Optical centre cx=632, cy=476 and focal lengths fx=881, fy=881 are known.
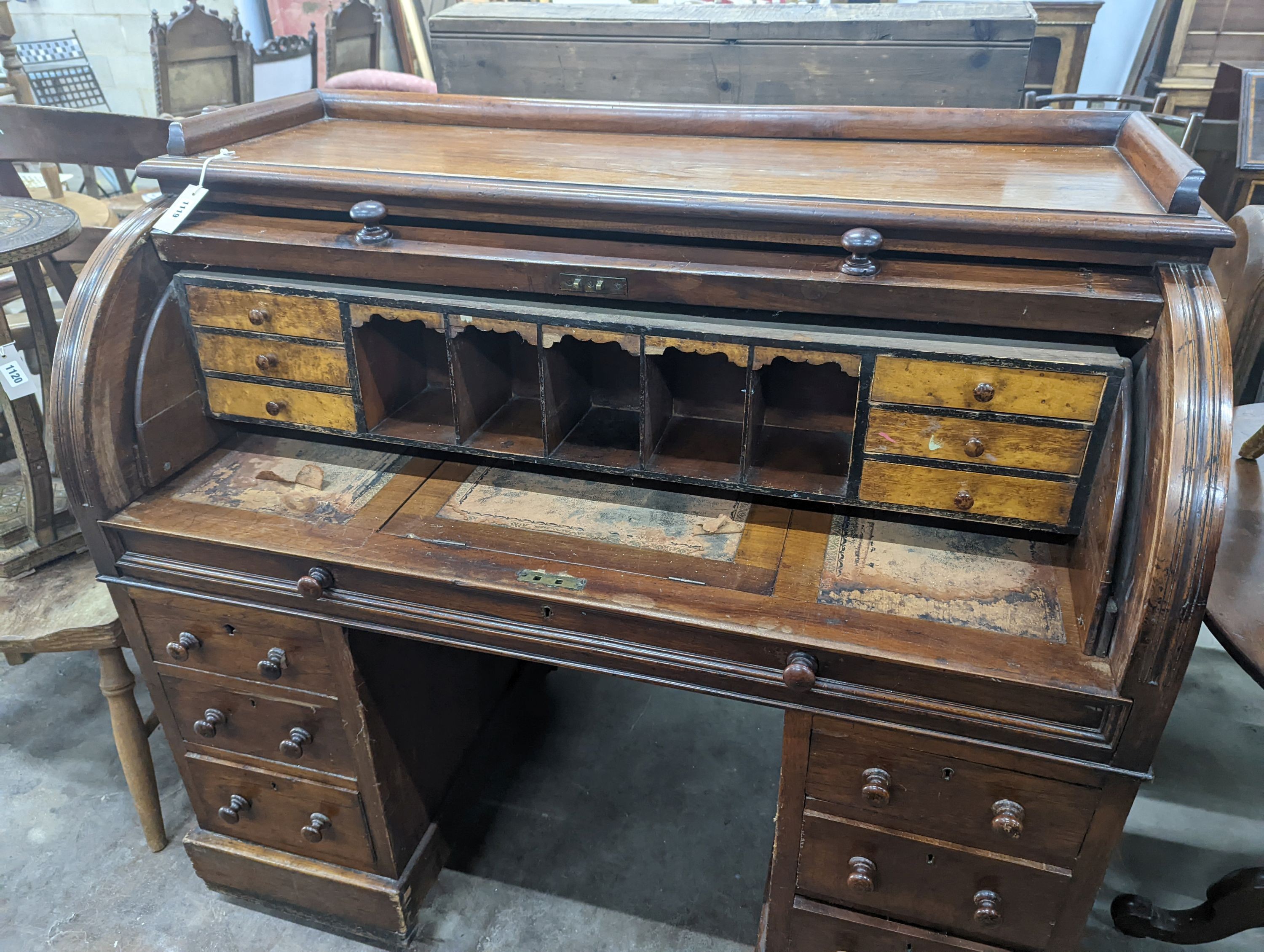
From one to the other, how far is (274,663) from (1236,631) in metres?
1.71

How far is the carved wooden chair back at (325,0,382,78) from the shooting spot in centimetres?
469

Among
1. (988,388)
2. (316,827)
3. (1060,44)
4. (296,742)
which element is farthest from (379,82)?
(1060,44)

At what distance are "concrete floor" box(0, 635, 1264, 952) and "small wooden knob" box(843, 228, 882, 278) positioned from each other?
5.10ft

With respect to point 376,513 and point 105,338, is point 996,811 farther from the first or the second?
point 105,338

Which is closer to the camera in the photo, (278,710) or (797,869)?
(797,869)

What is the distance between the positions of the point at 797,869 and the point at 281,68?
458 centimetres

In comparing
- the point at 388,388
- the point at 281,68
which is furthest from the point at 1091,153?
the point at 281,68

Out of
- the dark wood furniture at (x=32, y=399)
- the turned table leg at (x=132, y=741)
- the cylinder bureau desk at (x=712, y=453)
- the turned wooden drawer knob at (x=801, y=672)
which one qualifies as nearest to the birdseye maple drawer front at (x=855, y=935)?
the cylinder bureau desk at (x=712, y=453)

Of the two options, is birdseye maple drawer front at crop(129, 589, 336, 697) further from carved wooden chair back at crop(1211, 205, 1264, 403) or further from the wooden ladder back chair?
carved wooden chair back at crop(1211, 205, 1264, 403)

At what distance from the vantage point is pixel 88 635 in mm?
1979

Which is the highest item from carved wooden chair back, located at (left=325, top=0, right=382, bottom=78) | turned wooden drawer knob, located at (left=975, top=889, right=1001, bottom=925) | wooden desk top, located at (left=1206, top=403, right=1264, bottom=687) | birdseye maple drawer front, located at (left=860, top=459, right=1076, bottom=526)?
carved wooden chair back, located at (left=325, top=0, right=382, bottom=78)

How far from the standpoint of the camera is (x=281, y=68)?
4539 mm

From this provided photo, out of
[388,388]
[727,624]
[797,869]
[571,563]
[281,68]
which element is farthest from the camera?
[281,68]

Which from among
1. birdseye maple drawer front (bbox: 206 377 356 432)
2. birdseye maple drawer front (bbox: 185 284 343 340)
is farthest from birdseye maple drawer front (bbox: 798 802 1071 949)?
birdseye maple drawer front (bbox: 185 284 343 340)
